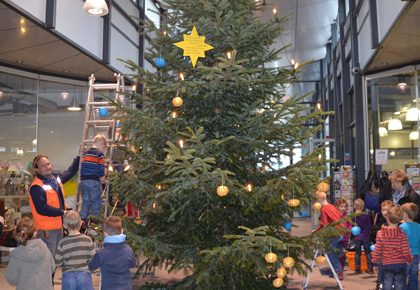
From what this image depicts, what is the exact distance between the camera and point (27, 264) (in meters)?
4.54

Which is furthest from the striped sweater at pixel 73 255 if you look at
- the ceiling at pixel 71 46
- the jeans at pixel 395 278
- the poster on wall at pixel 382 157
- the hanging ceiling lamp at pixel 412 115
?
the hanging ceiling lamp at pixel 412 115

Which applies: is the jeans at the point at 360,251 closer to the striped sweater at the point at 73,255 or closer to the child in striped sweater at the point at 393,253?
the child in striped sweater at the point at 393,253

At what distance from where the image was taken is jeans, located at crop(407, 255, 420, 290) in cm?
605

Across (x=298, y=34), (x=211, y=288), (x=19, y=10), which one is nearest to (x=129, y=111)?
(x=211, y=288)

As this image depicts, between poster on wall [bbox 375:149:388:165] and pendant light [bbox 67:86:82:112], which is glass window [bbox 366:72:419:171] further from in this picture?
pendant light [bbox 67:86:82:112]

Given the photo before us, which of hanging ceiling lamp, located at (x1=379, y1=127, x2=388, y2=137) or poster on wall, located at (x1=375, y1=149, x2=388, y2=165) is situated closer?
poster on wall, located at (x1=375, y1=149, x2=388, y2=165)

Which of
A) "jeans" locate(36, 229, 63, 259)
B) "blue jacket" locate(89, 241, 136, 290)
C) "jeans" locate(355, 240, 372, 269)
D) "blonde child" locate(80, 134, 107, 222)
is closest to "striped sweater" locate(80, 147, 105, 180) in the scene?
"blonde child" locate(80, 134, 107, 222)

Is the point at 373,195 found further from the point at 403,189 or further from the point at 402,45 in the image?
the point at 402,45

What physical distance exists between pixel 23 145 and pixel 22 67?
183 cm

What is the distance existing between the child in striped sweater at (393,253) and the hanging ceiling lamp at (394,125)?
6.12m

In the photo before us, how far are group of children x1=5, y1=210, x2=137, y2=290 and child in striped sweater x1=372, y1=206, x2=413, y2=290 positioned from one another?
3056 millimetres

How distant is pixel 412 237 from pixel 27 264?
459cm

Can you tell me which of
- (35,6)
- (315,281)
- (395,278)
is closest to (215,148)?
(395,278)

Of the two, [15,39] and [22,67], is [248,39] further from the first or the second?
[22,67]
